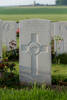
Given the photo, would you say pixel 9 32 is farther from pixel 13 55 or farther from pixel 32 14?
pixel 32 14

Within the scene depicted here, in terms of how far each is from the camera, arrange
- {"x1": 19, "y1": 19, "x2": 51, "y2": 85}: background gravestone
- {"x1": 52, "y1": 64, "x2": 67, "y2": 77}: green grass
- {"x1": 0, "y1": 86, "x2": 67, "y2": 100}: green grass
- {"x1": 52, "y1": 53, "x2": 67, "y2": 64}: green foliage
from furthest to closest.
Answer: {"x1": 52, "y1": 53, "x2": 67, "y2": 64}: green foliage
{"x1": 52, "y1": 64, "x2": 67, "y2": 77}: green grass
{"x1": 19, "y1": 19, "x2": 51, "y2": 85}: background gravestone
{"x1": 0, "y1": 86, "x2": 67, "y2": 100}: green grass

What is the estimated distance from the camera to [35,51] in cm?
571

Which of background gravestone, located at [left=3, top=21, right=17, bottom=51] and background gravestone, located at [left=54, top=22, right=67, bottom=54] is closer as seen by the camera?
background gravestone, located at [left=54, top=22, right=67, bottom=54]

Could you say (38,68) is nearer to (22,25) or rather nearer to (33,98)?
(22,25)

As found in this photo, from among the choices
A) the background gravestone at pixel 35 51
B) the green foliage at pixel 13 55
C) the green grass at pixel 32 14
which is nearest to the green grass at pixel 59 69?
the background gravestone at pixel 35 51

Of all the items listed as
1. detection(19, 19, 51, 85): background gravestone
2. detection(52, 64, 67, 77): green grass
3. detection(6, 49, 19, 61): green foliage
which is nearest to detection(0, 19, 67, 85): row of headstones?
detection(19, 19, 51, 85): background gravestone

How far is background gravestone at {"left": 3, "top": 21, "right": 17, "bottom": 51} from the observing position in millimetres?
8812

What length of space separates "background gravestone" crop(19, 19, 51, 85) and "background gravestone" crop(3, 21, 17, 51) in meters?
3.11

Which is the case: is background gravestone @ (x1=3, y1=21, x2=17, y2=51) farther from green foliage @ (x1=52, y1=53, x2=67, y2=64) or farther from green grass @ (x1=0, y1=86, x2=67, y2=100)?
green grass @ (x1=0, y1=86, x2=67, y2=100)

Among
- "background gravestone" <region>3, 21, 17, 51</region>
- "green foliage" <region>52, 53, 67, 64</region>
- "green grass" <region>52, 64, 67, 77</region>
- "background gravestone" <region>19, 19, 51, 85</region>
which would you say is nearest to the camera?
"background gravestone" <region>19, 19, 51, 85</region>

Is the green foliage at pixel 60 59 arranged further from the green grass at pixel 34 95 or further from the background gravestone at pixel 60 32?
the green grass at pixel 34 95

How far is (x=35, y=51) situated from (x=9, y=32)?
3.32 metres

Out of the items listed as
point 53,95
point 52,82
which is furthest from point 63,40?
point 53,95

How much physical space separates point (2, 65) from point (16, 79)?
1.21 feet
